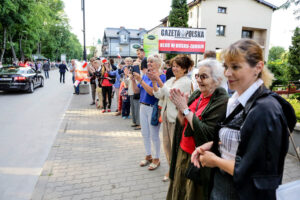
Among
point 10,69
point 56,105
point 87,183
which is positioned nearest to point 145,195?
point 87,183

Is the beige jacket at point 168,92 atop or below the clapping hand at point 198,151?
atop

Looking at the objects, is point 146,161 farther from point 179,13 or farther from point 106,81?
point 179,13

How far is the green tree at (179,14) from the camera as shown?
25.8m

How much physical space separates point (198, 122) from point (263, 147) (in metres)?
0.68

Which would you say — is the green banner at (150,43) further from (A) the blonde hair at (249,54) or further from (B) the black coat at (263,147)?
(B) the black coat at (263,147)

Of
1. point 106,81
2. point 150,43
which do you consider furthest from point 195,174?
point 150,43

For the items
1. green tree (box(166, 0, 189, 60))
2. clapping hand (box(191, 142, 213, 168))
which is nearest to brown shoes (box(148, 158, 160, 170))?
clapping hand (box(191, 142, 213, 168))

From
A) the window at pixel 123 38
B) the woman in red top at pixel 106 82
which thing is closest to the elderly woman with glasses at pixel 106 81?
the woman in red top at pixel 106 82

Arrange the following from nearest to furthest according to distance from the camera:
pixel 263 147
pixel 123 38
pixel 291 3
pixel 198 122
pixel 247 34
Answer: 1. pixel 263 147
2. pixel 198 122
3. pixel 291 3
4. pixel 247 34
5. pixel 123 38

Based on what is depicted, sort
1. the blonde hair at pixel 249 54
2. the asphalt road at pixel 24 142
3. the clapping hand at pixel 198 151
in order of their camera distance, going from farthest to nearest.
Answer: the asphalt road at pixel 24 142
the clapping hand at pixel 198 151
the blonde hair at pixel 249 54

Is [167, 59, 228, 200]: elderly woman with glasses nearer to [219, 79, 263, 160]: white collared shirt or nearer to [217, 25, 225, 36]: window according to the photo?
[219, 79, 263, 160]: white collared shirt

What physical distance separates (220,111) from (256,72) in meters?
0.54

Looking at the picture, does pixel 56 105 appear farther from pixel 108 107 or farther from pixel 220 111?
pixel 220 111

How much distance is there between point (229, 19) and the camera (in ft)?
87.8
